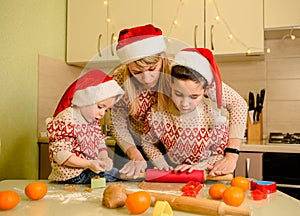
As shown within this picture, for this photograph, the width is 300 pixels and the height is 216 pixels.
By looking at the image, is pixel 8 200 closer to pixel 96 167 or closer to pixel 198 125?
pixel 96 167

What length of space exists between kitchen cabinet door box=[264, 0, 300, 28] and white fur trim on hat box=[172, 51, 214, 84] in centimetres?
98

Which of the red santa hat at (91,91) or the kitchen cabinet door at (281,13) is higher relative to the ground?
the kitchen cabinet door at (281,13)

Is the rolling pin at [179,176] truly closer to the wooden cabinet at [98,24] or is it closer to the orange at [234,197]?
the orange at [234,197]

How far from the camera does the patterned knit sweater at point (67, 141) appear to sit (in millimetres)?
1090

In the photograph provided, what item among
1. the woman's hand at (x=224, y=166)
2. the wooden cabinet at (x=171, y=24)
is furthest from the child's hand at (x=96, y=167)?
the wooden cabinet at (x=171, y=24)

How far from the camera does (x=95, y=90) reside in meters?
1.14

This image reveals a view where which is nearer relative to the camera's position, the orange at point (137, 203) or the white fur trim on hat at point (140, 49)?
the orange at point (137, 203)

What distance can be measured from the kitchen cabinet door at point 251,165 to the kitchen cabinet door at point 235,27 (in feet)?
1.94

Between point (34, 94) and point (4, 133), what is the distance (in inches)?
13.6

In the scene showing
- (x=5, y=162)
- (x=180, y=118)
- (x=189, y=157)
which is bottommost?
(x=5, y=162)

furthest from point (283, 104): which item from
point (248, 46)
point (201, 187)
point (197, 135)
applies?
point (201, 187)

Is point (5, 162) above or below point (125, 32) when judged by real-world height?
below

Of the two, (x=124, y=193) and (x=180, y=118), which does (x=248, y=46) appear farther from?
(x=124, y=193)

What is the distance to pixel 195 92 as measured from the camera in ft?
3.63
